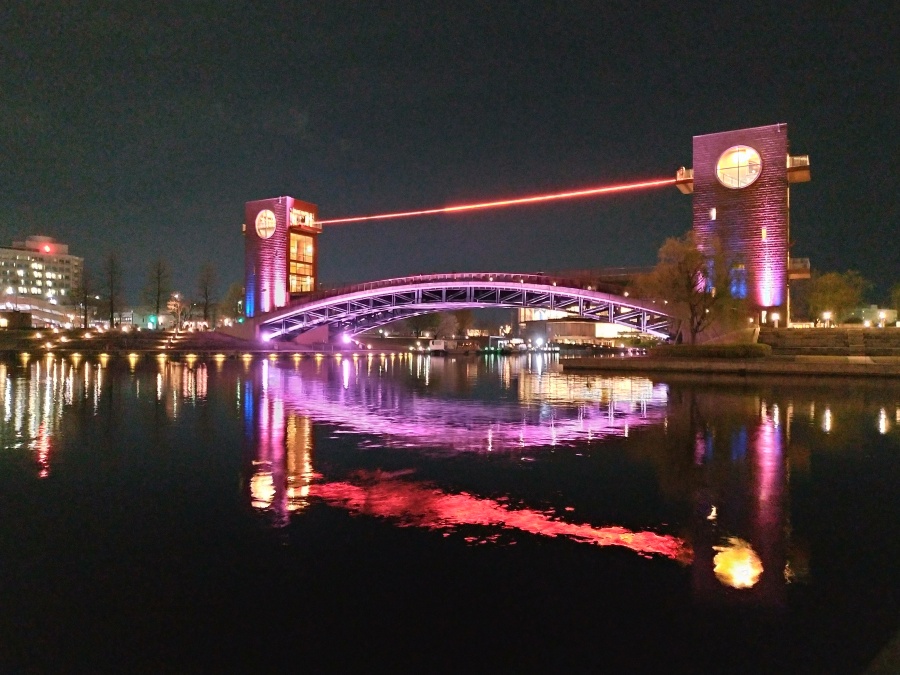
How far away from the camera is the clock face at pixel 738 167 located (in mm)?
45531

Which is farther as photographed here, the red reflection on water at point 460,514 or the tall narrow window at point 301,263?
the tall narrow window at point 301,263

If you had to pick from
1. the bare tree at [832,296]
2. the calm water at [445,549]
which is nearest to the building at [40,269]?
the bare tree at [832,296]

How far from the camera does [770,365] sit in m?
32.5

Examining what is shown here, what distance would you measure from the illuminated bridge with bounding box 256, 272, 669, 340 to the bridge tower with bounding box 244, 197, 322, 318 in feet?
9.08

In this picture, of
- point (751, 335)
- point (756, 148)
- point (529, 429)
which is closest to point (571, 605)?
point (529, 429)

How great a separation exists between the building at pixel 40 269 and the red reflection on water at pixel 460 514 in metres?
146

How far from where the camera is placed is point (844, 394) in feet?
77.1

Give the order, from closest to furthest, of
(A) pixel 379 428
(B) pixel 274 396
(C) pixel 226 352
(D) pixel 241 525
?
(D) pixel 241 525 < (A) pixel 379 428 < (B) pixel 274 396 < (C) pixel 226 352

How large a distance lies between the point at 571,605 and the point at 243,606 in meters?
2.74

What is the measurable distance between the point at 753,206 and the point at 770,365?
18.0 m

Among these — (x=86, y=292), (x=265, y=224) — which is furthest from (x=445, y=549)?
(x=86, y=292)

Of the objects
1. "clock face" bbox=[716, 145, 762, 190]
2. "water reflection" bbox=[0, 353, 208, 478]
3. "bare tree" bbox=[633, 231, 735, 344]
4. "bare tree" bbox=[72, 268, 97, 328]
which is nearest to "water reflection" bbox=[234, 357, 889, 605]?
"water reflection" bbox=[0, 353, 208, 478]

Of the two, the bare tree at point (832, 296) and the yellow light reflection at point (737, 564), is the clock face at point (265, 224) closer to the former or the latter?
the bare tree at point (832, 296)

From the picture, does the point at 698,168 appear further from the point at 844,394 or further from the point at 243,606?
the point at 243,606
